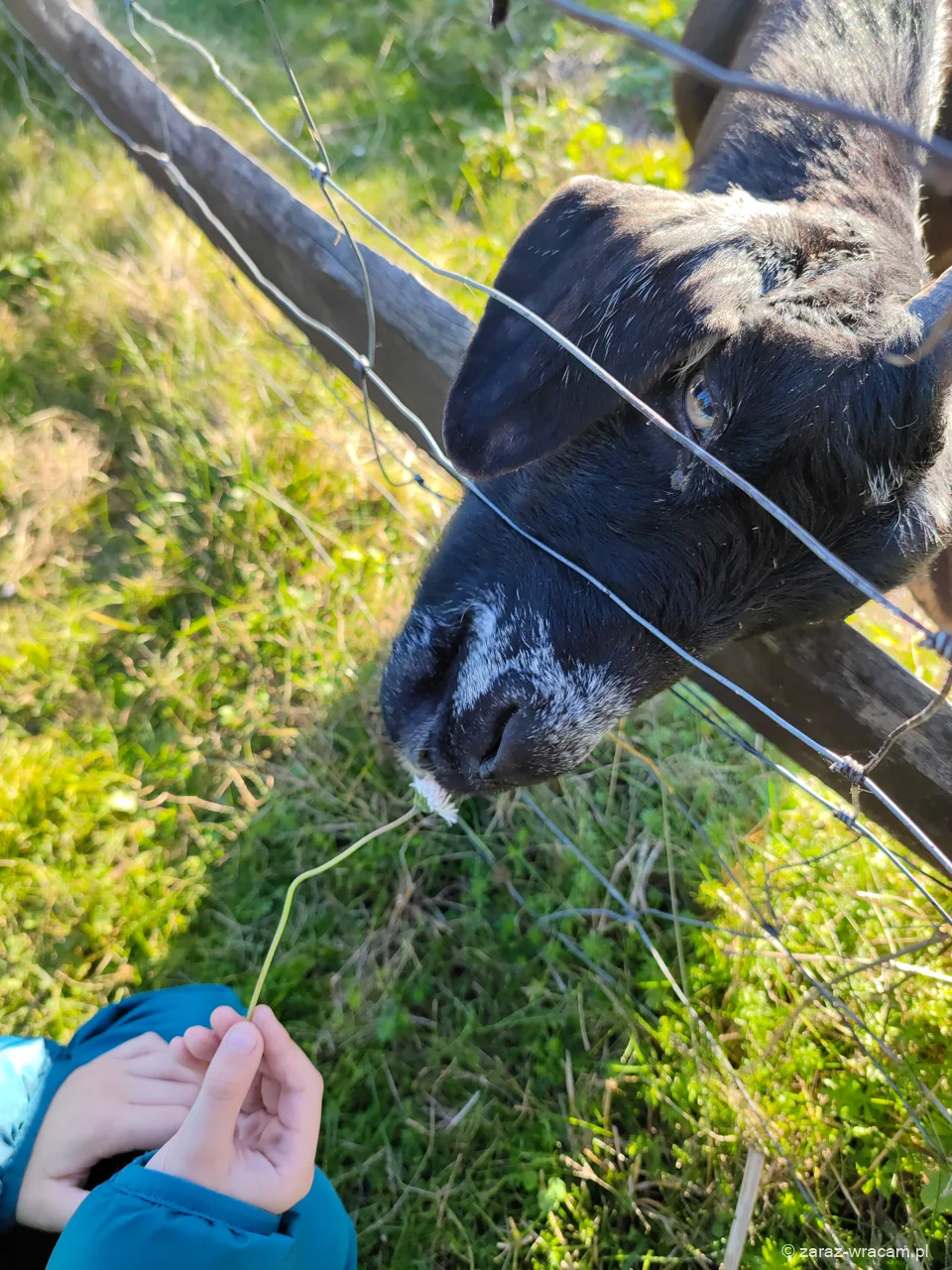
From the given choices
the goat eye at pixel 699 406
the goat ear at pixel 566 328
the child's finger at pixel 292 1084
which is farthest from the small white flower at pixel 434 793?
the goat eye at pixel 699 406

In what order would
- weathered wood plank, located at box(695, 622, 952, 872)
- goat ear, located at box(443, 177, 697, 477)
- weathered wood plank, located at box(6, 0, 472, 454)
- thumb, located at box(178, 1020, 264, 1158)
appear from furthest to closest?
1. weathered wood plank, located at box(6, 0, 472, 454)
2. weathered wood plank, located at box(695, 622, 952, 872)
3. goat ear, located at box(443, 177, 697, 477)
4. thumb, located at box(178, 1020, 264, 1158)

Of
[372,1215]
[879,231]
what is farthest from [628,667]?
[372,1215]

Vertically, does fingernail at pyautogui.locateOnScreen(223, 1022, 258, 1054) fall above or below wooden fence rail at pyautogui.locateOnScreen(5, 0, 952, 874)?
below

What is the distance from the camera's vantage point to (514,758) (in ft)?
6.53

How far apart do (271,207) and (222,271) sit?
5.03 ft

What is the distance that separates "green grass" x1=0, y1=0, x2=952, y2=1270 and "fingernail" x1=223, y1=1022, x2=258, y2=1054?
1213mm

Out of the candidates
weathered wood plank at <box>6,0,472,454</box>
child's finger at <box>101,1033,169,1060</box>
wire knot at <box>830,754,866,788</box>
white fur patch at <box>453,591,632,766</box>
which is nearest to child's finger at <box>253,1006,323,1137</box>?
child's finger at <box>101,1033,169,1060</box>

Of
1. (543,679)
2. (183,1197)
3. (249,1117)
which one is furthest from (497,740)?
(183,1197)

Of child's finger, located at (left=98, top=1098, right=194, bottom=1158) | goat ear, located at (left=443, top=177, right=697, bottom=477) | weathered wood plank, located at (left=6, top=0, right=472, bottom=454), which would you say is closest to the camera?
goat ear, located at (left=443, top=177, right=697, bottom=477)

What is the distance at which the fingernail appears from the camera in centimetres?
158

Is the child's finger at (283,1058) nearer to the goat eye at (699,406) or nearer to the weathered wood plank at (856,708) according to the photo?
the weathered wood plank at (856,708)

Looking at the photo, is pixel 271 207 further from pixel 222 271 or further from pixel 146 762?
pixel 146 762

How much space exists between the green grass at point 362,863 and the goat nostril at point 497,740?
28.4 inches

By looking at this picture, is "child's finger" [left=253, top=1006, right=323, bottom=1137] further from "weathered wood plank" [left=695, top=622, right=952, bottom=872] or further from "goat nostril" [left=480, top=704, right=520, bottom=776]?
"weathered wood plank" [left=695, top=622, right=952, bottom=872]
